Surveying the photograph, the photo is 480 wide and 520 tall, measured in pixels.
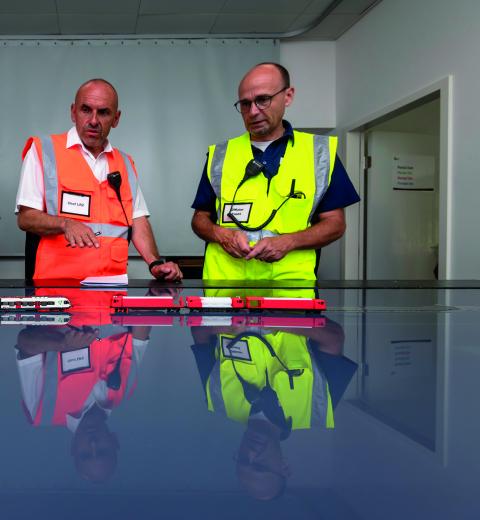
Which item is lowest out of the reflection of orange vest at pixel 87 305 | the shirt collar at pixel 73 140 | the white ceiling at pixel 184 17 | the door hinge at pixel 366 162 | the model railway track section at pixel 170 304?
the reflection of orange vest at pixel 87 305

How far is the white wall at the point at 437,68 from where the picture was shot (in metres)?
2.76

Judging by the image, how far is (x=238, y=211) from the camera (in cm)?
184

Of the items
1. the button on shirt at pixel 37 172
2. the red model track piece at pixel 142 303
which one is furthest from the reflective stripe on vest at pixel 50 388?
the button on shirt at pixel 37 172

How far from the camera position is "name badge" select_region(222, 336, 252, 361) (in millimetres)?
491

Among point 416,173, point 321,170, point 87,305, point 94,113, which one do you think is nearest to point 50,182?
point 94,113

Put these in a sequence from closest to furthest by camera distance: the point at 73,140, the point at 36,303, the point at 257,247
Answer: the point at 36,303
the point at 257,247
the point at 73,140

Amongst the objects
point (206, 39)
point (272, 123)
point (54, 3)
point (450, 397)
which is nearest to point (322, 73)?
point (206, 39)

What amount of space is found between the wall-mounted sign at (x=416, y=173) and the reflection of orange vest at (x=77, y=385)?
156 inches

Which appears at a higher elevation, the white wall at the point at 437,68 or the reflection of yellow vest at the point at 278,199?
the white wall at the point at 437,68

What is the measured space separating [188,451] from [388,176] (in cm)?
412

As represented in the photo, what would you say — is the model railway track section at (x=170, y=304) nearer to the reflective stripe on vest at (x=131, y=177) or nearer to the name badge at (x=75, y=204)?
the name badge at (x=75, y=204)

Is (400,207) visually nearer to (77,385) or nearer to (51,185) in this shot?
(51,185)

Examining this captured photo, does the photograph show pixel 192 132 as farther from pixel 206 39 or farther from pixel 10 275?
pixel 10 275

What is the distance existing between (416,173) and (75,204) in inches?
119
